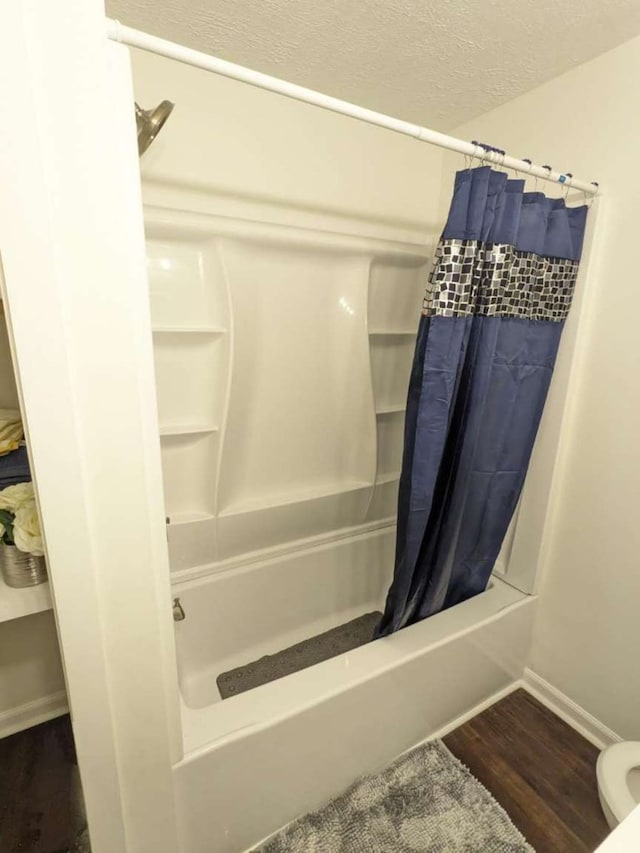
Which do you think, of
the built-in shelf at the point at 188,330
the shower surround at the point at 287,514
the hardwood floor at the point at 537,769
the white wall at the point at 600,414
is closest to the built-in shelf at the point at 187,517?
the shower surround at the point at 287,514

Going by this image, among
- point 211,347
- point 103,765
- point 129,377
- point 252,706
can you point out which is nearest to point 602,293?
point 211,347

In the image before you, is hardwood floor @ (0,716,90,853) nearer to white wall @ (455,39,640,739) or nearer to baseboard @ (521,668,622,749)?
baseboard @ (521,668,622,749)

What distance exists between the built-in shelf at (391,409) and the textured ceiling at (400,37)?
1.24 meters

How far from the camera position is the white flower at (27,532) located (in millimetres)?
1001

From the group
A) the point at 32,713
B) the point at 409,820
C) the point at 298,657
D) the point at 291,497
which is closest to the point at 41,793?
the point at 32,713

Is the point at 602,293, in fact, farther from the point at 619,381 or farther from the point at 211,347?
the point at 211,347

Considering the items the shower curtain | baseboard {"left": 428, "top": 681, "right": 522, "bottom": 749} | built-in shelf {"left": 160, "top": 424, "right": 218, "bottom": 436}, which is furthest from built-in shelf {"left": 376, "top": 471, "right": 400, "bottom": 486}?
baseboard {"left": 428, "top": 681, "right": 522, "bottom": 749}

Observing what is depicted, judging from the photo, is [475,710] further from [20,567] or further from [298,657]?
[20,567]

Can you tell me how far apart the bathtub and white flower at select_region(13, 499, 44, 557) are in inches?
23.4

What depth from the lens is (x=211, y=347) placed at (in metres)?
1.59

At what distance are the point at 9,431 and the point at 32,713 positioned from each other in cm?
114

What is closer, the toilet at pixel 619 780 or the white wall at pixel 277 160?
the toilet at pixel 619 780

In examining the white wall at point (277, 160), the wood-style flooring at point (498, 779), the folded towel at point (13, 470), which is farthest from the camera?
the white wall at point (277, 160)

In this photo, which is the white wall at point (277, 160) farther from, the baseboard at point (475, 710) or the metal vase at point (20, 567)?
the baseboard at point (475, 710)
